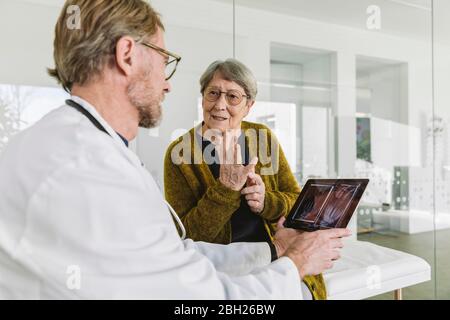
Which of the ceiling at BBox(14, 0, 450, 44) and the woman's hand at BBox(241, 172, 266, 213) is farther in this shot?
the ceiling at BBox(14, 0, 450, 44)

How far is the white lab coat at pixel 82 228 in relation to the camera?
1.86ft

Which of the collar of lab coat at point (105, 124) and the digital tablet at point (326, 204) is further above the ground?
the collar of lab coat at point (105, 124)

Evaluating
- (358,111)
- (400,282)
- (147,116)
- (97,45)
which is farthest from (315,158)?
(97,45)

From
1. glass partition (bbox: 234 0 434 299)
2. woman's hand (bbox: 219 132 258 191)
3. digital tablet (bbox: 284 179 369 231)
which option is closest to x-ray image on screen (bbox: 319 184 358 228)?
digital tablet (bbox: 284 179 369 231)

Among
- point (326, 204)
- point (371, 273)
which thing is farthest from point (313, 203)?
point (371, 273)

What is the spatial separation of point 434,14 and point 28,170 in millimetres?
2426

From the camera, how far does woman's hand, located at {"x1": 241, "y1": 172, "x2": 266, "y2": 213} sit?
1.30 m

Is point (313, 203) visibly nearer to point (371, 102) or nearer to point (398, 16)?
point (371, 102)

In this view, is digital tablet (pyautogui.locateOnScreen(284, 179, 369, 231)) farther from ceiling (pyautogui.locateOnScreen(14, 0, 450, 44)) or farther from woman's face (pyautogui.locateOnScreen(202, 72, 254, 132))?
ceiling (pyautogui.locateOnScreen(14, 0, 450, 44))

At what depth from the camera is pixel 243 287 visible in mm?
696

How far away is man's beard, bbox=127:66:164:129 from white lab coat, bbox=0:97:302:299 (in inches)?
7.2

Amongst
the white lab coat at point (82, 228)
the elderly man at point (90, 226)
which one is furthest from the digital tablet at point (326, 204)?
the white lab coat at point (82, 228)

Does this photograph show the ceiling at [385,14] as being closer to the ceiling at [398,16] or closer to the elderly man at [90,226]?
the ceiling at [398,16]

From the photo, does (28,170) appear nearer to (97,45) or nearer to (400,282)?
(97,45)
